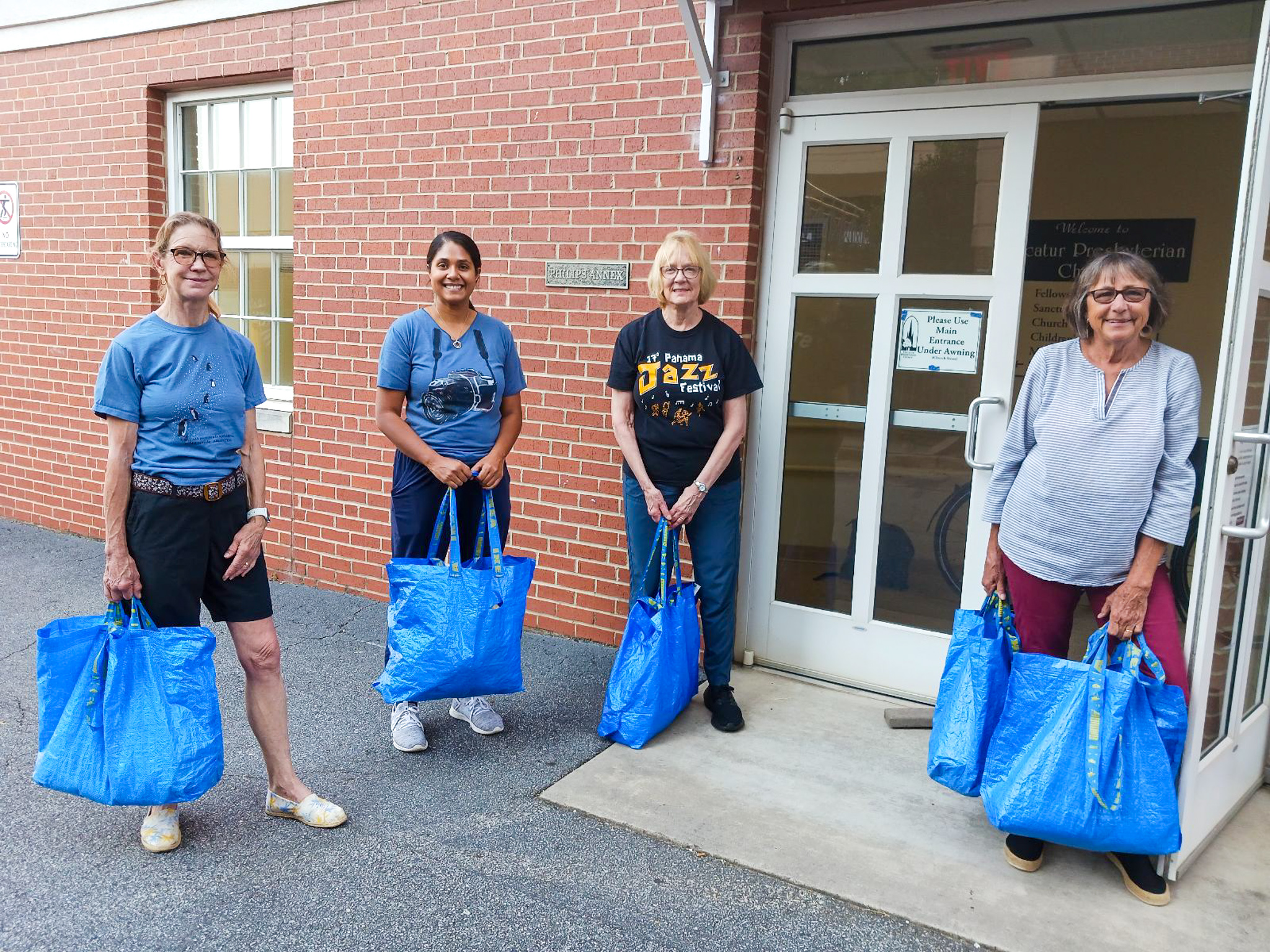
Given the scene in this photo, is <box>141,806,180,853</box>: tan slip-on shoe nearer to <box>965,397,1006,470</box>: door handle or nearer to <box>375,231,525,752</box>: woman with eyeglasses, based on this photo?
<box>375,231,525,752</box>: woman with eyeglasses

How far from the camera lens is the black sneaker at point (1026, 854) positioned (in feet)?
9.66

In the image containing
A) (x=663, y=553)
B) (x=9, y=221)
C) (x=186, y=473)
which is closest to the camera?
(x=186, y=473)

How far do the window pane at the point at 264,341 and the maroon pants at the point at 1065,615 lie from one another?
453 centimetres

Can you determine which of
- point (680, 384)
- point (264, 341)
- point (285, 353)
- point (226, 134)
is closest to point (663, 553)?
point (680, 384)

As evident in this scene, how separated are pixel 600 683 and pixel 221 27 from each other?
4244 mm

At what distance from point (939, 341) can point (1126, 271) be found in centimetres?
121

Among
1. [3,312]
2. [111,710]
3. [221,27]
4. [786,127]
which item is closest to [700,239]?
[786,127]

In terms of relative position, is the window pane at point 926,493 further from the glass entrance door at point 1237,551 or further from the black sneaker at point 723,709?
the glass entrance door at point 1237,551

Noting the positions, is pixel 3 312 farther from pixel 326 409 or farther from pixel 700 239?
pixel 700 239

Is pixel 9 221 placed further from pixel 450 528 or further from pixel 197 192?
pixel 450 528

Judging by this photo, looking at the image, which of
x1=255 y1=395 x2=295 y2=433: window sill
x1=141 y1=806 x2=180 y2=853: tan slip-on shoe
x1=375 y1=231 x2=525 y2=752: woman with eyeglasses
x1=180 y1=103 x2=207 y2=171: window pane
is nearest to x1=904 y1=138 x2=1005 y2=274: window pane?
x1=375 y1=231 x2=525 y2=752: woman with eyeglasses

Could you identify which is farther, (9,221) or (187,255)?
(9,221)

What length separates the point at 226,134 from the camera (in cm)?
603

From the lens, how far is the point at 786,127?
4.17 m
